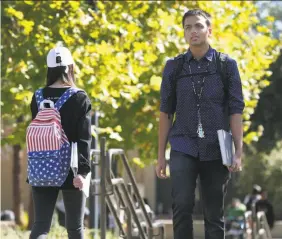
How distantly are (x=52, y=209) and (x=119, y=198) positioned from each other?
3819 millimetres

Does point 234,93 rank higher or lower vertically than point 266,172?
higher

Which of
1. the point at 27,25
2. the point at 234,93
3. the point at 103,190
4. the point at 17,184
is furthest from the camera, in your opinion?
the point at 17,184

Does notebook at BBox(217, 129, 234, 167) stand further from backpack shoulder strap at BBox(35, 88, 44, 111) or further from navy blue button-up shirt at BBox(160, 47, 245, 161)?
backpack shoulder strap at BBox(35, 88, 44, 111)

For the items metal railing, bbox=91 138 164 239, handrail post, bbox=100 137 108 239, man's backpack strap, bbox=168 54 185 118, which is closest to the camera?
man's backpack strap, bbox=168 54 185 118

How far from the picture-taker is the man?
6.41 meters

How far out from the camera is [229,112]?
21.6 ft

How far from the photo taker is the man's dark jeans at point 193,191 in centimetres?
639

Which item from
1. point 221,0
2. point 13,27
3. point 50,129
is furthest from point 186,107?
point 221,0

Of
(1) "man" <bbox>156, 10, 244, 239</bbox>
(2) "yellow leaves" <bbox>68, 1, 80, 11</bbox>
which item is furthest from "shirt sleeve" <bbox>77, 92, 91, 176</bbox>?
(2) "yellow leaves" <bbox>68, 1, 80, 11</bbox>

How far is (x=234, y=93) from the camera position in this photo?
21.4 ft

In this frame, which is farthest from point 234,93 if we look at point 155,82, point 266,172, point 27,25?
point 266,172

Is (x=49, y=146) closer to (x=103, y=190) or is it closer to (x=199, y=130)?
(x=199, y=130)

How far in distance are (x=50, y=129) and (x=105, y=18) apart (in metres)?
6.56

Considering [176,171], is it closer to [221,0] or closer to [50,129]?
[50,129]
